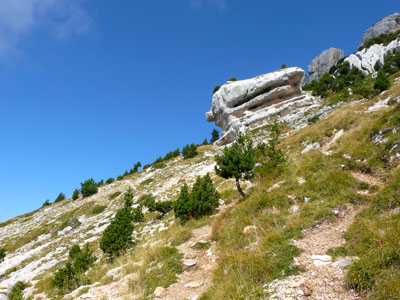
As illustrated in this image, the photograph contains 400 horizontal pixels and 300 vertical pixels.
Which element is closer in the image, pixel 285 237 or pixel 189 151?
pixel 285 237

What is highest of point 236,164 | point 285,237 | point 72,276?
point 236,164

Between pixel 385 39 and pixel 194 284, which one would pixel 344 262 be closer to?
pixel 194 284

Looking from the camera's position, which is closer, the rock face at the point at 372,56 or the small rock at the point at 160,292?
the small rock at the point at 160,292

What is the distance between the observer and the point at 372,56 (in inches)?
2391

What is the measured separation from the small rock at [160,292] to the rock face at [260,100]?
117ft

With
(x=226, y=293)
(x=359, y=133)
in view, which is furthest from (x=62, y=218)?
(x=359, y=133)

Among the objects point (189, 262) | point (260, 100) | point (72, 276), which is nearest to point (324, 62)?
point (260, 100)

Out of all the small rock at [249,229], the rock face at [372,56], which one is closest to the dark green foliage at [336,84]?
the rock face at [372,56]

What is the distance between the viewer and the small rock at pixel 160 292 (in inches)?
208

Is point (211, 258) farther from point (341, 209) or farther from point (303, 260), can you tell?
point (341, 209)

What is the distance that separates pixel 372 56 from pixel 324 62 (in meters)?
44.6

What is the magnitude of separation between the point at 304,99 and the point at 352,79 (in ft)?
58.5

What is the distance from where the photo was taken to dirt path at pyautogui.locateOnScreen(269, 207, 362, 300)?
12.2 feet

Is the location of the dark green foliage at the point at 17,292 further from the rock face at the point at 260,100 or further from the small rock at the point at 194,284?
the rock face at the point at 260,100
